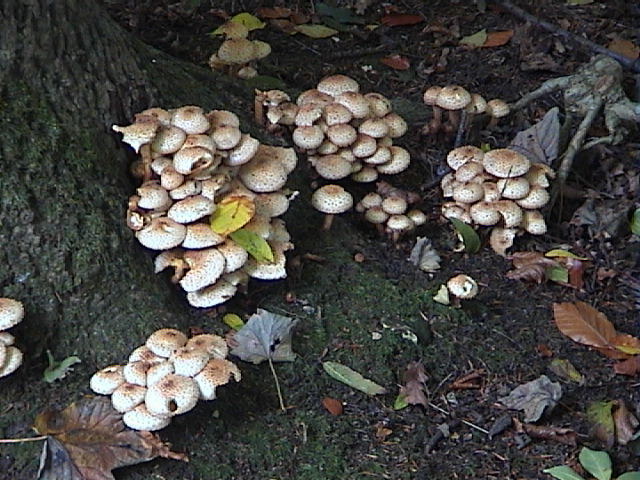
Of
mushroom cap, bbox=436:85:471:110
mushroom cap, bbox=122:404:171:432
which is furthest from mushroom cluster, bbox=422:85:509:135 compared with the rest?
mushroom cap, bbox=122:404:171:432

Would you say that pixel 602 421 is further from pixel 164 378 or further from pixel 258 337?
pixel 164 378

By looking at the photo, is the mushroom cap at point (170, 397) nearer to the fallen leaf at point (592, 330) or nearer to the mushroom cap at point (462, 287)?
the mushroom cap at point (462, 287)

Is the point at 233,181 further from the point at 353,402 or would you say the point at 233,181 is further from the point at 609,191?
the point at 609,191

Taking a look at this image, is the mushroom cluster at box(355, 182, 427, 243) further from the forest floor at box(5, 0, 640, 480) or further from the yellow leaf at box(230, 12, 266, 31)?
the yellow leaf at box(230, 12, 266, 31)

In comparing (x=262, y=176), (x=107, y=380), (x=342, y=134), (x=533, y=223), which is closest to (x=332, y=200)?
(x=342, y=134)

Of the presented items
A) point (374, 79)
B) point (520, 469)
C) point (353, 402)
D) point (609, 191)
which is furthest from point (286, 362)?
point (374, 79)
